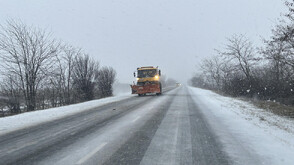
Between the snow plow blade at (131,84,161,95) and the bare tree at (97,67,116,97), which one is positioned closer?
the snow plow blade at (131,84,161,95)

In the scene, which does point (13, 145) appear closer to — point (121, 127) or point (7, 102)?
point (121, 127)

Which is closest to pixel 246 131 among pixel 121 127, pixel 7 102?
pixel 121 127

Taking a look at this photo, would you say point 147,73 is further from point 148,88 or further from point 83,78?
point 83,78

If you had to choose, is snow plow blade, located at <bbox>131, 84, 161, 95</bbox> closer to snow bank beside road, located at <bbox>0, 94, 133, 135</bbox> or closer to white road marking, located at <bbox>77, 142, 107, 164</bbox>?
snow bank beside road, located at <bbox>0, 94, 133, 135</bbox>

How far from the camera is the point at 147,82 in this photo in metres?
20.8

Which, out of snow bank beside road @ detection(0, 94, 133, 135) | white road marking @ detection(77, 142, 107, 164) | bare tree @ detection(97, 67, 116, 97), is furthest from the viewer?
bare tree @ detection(97, 67, 116, 97)

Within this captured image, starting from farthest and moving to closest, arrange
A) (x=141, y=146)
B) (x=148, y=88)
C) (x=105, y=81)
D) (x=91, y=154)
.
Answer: (x=105, y=81) → (x=148, y=88) → (x=141, y=146) → (x=91, y=154)

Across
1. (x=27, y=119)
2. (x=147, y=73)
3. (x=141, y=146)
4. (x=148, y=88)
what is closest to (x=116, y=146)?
(x=141, y=146)

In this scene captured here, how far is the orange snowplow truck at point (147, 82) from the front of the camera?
20583 millimetres

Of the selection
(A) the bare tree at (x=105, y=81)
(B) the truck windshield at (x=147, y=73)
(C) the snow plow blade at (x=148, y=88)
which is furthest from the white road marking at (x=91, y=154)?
(A) the bare tree at (x=105, y=81)

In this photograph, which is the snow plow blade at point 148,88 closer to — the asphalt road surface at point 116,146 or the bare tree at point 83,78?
the bare tree at point 83,78

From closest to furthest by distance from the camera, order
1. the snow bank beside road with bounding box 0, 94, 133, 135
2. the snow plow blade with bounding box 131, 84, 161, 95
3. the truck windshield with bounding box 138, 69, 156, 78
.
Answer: the snow bank beside road with bounding box 0, 94, 133, 135 → the snow plow blade with bounding box 131, 84, 161, 95 → the truck windshield with bounding box 138, 69, 156, 78

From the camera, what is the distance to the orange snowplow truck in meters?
20.6

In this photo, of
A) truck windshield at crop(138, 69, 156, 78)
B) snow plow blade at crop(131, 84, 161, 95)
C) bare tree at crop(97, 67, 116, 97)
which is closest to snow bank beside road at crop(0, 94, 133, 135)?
snow plow blade at crop(131, 84, 161, 95)
